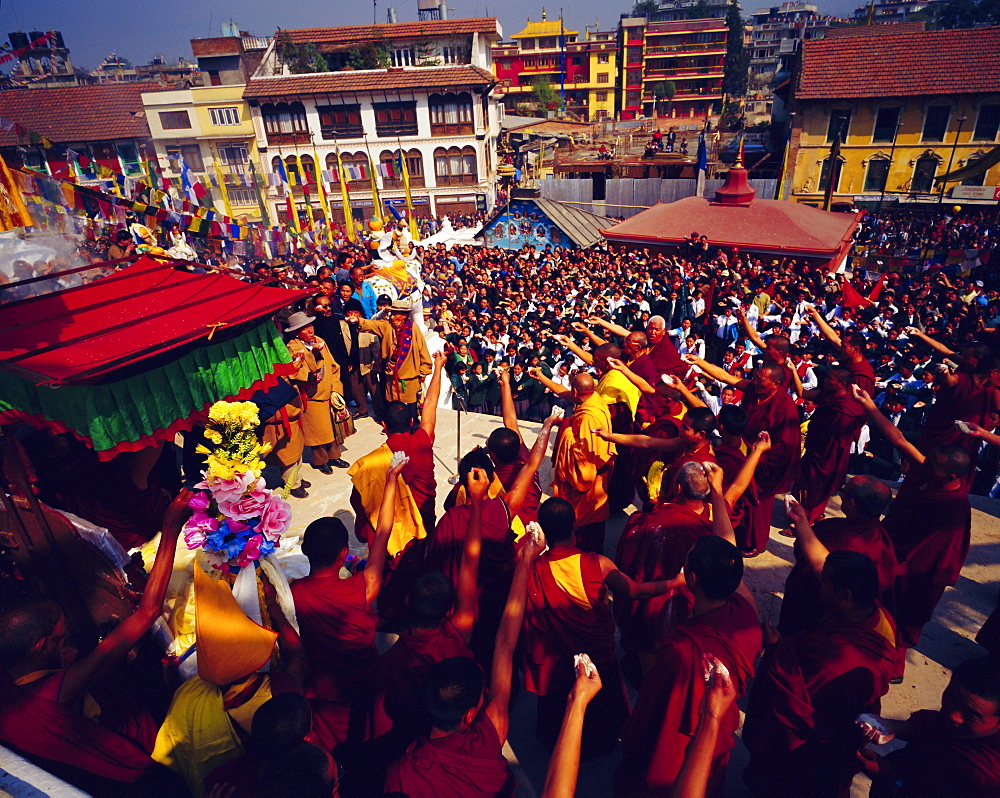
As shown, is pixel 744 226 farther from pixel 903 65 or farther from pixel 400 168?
pixel 400 168

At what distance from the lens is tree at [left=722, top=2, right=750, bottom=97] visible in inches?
2357

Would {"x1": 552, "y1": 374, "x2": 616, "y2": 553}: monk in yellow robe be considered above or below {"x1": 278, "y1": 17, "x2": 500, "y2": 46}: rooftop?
below

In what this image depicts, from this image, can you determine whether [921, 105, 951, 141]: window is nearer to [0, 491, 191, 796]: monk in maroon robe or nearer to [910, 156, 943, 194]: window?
[910, 156, 943, 194]: window

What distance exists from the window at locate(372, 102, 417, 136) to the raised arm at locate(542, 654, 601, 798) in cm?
3564

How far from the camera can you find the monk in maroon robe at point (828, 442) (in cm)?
482

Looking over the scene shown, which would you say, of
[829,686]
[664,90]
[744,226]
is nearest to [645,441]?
[829,686]

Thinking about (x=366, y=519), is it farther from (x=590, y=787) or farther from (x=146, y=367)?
(x=590, y=787)

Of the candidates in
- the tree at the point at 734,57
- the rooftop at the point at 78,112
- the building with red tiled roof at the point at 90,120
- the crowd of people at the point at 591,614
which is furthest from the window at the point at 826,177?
the tree at the point at 734,57

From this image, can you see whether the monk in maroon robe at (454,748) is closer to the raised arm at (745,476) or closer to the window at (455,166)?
the raised arm at (745,476)

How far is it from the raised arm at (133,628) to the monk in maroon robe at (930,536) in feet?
13.8

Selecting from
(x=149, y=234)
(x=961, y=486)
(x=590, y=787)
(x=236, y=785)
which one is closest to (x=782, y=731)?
(x=590, y=787)

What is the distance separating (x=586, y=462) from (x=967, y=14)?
10840 centimetres

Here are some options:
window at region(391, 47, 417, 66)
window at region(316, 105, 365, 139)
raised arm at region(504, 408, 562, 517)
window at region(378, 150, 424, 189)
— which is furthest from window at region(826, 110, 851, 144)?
raised arm at region(504, 408, 562, 517)

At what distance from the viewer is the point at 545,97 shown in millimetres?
55312
